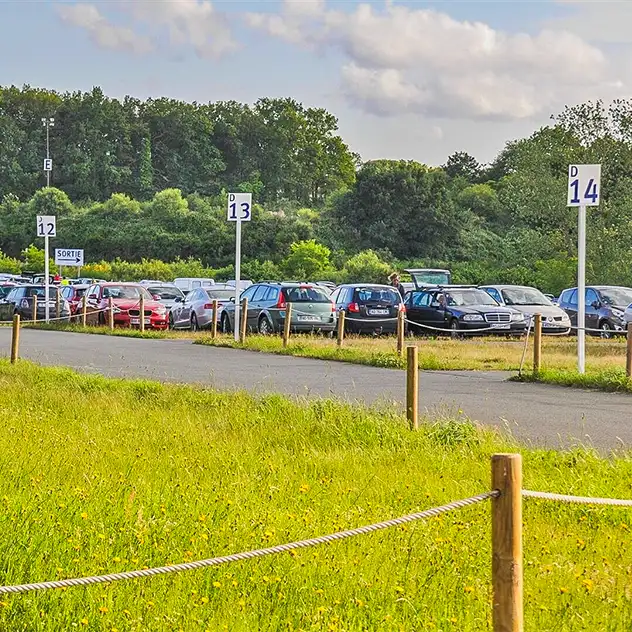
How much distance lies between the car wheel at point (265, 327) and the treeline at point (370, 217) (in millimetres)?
17574

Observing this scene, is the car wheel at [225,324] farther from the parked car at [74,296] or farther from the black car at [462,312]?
the parked car at [74,296]

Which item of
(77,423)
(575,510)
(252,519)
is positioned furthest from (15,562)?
(77,423)

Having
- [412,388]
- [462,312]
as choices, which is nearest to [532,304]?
[462,312]

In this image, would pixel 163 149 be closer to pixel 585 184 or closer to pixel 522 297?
pixel 522 297

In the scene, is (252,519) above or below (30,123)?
below

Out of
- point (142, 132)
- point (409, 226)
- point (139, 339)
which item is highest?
point (142, 132)

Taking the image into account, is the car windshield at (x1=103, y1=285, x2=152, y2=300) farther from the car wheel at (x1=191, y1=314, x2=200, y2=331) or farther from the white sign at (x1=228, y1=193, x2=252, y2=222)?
the white sign at (x1=228, y1=193, x2=252, y2=222)

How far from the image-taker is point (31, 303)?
3925 centimetres

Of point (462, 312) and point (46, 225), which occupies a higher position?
point (46, 225)

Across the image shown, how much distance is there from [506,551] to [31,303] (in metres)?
36.3

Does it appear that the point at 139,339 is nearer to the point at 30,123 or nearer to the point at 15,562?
the point at 15,562

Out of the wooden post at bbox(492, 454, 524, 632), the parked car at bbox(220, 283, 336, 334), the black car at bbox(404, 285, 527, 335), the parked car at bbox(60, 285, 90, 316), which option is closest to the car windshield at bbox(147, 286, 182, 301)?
the parked car at bbox(60, 285, 90, 316)

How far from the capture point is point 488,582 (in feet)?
20.4

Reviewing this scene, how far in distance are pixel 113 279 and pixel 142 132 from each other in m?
38.6
